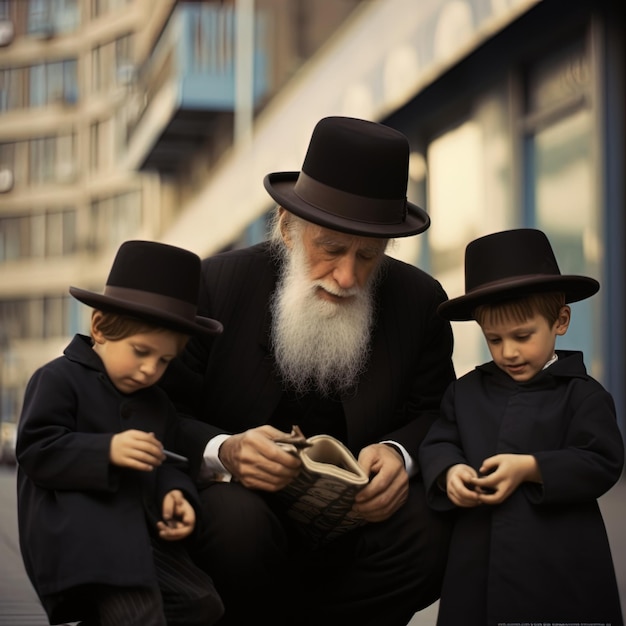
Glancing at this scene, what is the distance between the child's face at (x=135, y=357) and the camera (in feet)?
10.9

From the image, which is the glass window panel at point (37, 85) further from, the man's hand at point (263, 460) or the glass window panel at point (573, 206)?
the man's hand at point (263, 460)

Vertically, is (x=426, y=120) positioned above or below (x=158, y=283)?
above

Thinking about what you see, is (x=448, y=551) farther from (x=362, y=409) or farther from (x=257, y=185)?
(x=257, y=185)

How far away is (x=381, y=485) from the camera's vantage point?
356cm

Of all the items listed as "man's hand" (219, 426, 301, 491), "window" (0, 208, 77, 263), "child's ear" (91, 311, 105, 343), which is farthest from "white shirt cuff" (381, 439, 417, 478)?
"window" (0, 208, 77, 263)

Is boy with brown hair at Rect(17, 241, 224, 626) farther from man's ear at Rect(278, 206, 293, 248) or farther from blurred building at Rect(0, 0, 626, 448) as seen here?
blurred building at Rect(0, 0, 626, 448)

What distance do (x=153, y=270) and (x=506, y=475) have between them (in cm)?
97

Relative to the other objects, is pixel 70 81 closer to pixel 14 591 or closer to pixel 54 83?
pixel 54 83

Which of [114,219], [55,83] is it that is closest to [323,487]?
[114,219]

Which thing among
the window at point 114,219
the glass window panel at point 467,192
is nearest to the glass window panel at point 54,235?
the window at point 114,219

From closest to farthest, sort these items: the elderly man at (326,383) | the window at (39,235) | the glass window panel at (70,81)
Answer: the elderly man at (326,383) < the window at (39,235) < the glass window panel at (70,81)

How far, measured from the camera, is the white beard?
3.91 meters

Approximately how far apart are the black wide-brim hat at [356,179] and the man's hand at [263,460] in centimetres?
61

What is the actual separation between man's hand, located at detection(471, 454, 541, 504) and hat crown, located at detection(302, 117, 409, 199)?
2.91 feet
